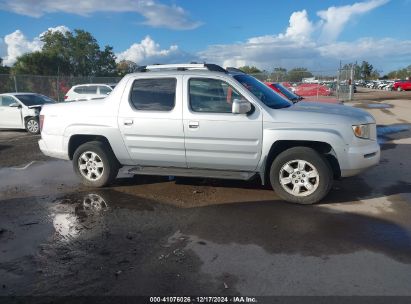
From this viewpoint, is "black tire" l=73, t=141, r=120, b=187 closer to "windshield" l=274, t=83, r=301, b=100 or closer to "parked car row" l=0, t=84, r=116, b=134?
"windshield" l=274, t=83, r=301, b=100

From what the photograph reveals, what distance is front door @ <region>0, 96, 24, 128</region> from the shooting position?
14852mm

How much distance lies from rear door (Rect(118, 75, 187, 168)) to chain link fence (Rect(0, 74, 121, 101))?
21.4 metres

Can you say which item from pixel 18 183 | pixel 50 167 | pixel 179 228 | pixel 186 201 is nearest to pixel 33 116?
pixel 50 167

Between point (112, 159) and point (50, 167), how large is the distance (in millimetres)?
2758

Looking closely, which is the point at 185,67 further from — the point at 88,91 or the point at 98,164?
the point at 88,91

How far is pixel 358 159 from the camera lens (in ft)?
18.2

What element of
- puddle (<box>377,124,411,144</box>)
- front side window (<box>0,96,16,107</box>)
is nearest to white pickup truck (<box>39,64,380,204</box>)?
puddle (<box>377,124,411,144</box>)

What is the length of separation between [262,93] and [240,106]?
898mm

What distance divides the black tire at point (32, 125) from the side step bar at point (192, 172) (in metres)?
9.52

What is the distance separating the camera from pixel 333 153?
5.64 meters

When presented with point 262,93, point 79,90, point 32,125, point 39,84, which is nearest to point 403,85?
point 39,84

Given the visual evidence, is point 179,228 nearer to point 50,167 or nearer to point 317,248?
point 317,248

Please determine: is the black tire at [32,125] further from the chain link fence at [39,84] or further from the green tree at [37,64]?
the green tree at [37,64]

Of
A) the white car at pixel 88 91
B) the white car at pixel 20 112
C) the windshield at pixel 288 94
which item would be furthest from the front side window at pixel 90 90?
the windshield at pixel 288 94
